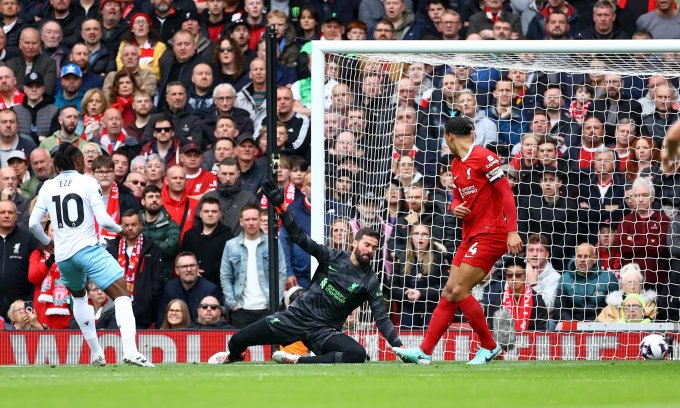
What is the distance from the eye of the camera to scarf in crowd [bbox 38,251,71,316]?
1656cm

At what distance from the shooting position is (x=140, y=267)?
16.5 meters

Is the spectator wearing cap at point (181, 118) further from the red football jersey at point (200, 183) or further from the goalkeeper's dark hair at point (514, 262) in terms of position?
the goalkeeper's dark hair at point (514, 262)

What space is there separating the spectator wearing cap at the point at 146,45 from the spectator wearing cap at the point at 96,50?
16 centimetres

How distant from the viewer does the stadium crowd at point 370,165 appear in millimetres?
15789

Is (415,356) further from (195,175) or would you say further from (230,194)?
(195,175)

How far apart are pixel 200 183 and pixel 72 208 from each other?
4.91m

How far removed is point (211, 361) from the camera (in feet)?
46.3

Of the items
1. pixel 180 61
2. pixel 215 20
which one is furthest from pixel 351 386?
pixel 215 20

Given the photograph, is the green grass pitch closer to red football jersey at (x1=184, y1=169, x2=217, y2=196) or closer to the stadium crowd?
the stadium crowd

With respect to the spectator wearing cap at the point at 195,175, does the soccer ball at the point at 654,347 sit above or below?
below

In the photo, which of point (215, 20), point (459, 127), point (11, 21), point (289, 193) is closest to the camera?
point (459, 127)

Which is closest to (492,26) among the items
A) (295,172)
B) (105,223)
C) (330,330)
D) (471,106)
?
(471,106)

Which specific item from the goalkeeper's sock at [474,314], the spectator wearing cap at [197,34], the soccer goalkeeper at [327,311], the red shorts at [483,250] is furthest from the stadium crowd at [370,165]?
the red shorts at [483,250]

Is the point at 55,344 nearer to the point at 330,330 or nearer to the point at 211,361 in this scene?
the point at 211,361
